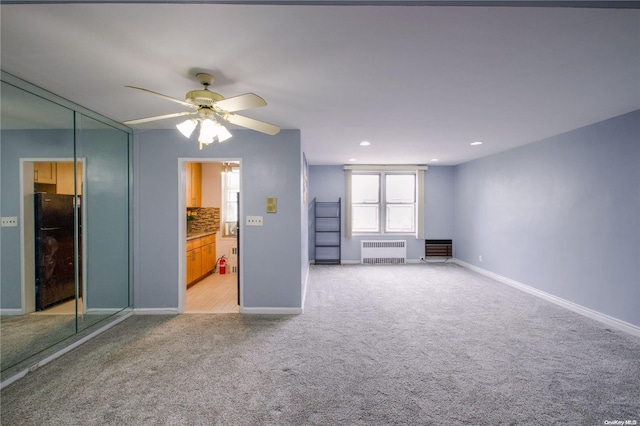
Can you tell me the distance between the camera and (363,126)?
3.62 metres

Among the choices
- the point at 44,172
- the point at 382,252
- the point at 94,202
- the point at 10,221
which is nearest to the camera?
the point at 10,221

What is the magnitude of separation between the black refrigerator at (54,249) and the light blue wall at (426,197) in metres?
4.67

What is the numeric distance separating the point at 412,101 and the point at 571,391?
273 centimetres

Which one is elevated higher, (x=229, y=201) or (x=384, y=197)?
(x=384, y=197)

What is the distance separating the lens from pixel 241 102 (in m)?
1.97

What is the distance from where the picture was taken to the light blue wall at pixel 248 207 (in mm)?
3762

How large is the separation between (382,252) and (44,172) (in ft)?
19.8

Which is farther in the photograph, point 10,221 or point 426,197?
point 426,197

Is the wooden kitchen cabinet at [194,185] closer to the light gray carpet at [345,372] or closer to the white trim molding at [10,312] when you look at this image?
the light gray carpet at [345,372]

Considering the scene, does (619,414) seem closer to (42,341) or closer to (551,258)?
(551,258)

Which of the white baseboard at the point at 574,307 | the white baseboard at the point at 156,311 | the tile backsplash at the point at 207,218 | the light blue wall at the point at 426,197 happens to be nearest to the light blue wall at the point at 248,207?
the white baseboard at the point at 156,311

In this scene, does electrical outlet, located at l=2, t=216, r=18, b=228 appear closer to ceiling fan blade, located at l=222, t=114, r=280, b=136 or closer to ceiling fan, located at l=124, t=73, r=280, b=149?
ceiling fan, located at l=124, t=73, r=280, b=149

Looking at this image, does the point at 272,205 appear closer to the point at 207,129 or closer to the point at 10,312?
the point at 207,129

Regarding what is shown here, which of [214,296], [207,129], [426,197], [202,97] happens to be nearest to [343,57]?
[202,97]
